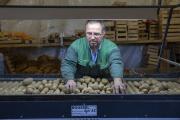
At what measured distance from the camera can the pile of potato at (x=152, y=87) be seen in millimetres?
3877

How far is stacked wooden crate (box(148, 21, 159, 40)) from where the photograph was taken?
10117 mm

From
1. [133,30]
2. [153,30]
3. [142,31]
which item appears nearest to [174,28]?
[153,30]

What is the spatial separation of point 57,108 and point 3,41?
21.6ft

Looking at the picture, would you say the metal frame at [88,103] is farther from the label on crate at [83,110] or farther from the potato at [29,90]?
the potato at [29,90]

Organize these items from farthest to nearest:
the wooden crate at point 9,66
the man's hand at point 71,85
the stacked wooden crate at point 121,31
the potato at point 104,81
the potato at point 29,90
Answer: the stacked wooden crate at point 121,31 < the wooden crate at point 9,66 < the potato at point 104,81 < the man's hand at point 71,85 < the potato at point 29,90

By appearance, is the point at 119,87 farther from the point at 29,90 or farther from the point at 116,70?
the point at 29,90

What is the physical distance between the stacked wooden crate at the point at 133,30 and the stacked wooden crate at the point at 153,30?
1.08ft

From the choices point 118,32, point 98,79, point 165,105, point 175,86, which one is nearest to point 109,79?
point 98,79

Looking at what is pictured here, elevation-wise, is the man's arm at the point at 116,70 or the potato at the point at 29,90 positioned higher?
the man's arm at the point at 116,70

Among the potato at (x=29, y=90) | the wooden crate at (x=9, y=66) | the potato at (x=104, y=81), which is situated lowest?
the wooden crate at (x=9, y=66)

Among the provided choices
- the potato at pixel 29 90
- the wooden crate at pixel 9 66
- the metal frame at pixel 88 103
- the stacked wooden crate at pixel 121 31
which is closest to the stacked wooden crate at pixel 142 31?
the stacked wooden crate at pixel 121 31

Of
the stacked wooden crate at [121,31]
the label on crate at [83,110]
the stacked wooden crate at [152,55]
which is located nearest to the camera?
the label on crate at [83,110]

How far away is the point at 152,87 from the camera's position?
13.2 feet

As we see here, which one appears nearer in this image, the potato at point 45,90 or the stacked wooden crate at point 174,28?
the potato at point 45,90
